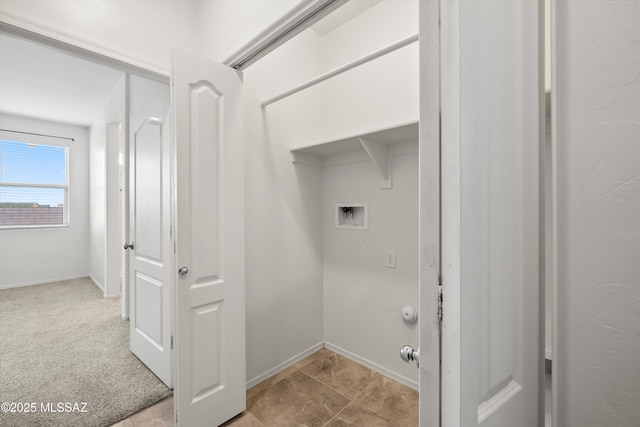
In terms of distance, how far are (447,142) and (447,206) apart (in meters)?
0.11

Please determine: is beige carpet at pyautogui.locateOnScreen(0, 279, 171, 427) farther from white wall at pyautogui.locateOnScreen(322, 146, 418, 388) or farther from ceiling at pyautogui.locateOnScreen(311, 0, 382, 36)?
ceiling at pyautogui.locateOnScreen(311, 0, 382, 36)

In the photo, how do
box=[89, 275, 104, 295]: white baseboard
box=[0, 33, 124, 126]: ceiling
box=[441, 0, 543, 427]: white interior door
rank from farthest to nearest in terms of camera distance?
box=[89, 275, 104, 295]: white baseboard
box=[0, 33, 124, 126]: ceiling
box=[441, 0, 543, 427]: white interior door

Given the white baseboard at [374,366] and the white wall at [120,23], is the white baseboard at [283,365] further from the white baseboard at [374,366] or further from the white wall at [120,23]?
the white wall at [120,23]

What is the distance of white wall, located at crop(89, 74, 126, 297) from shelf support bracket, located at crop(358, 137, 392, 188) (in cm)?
255

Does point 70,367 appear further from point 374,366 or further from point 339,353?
point 374,366

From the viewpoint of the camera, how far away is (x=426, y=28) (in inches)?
19.0

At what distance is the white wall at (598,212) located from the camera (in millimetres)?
567

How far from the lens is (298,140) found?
2.28 meters

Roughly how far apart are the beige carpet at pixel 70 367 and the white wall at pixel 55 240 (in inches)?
42.0

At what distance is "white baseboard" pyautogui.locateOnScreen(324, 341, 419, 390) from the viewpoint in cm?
189

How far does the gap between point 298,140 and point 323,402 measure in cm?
192

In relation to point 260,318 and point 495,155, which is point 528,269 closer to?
point 495,155

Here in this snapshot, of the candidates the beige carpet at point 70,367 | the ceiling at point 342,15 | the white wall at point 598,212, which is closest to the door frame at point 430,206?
the white wall at point 598,212

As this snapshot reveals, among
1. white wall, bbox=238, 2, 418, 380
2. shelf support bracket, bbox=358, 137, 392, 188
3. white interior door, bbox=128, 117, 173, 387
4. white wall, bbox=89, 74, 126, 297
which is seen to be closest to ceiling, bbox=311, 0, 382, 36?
white wall, bbox=238, 2, 418, 380
